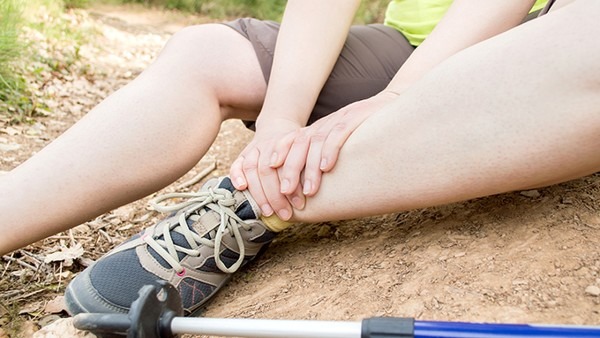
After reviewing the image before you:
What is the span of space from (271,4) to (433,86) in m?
4.69

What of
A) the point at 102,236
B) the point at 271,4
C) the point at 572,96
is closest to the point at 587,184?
the point at 572,96

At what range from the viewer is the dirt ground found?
869 mm

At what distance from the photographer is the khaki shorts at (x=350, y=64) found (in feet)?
4.46

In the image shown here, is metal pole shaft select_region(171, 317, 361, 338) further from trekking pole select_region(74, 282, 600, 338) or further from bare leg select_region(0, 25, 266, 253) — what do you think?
bare leg select_region(0, 25, 266, 253)

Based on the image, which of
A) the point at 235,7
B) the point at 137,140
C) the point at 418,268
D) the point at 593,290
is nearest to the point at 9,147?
the point at 137,140

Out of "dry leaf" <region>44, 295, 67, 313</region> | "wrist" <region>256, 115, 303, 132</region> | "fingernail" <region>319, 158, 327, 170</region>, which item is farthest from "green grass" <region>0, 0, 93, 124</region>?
"fingernail" <region>319, 158, 327, 170</region>

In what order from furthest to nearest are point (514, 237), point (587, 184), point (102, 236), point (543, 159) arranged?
1. point (102, 236)
2. point (587, 184)
3. point (514, 237)
4. point (543, 159)

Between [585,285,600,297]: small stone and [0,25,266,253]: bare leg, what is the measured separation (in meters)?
0.73

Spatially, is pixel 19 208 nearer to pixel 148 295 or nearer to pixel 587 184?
pixel 148 295

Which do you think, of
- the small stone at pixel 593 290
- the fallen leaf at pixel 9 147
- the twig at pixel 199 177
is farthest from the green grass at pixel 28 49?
the small stone at pixel 593 290

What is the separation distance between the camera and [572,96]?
82cm

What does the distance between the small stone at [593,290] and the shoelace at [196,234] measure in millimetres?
554

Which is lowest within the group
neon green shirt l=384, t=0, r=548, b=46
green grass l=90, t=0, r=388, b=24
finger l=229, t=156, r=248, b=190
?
green grass l=90, t=0, r=388, b=24

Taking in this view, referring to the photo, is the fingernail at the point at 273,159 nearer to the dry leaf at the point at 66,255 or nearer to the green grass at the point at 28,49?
the dry leaf at the point at 66,255
